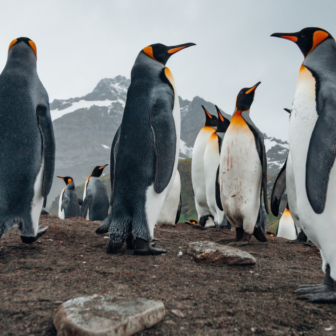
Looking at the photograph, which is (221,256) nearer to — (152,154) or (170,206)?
(152,154)

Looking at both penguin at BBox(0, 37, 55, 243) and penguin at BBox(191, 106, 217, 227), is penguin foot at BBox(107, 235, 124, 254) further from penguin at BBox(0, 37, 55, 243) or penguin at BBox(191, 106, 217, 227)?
penguin at BBox(191, 106, 217, 227)

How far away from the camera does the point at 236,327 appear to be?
135 centimetres

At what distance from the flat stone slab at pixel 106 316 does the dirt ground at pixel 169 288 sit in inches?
2.4

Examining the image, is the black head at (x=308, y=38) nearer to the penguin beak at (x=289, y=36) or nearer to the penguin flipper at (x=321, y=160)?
the penguin beak at (x=289, y=36)

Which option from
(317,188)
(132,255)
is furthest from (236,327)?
(132,255)

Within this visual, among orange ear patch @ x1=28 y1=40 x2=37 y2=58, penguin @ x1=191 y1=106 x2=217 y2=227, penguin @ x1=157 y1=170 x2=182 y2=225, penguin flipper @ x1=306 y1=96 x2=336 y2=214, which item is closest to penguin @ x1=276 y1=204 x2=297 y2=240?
penguin @ x1=191 y1=106 x2=217 y2=227

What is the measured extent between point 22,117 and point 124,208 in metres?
1.27

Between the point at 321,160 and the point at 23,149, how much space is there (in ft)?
7.95

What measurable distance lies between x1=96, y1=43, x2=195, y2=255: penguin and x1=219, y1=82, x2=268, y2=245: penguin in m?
1.22

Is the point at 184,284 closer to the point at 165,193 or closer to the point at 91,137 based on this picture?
the point at 165,193

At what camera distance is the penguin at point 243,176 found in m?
3.93

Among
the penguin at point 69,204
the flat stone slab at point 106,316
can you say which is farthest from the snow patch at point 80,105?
the flat stone slab at point 106,316

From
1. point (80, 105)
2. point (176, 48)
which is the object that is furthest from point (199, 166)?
point (80, 105)

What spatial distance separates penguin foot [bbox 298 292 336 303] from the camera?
1.70 m
